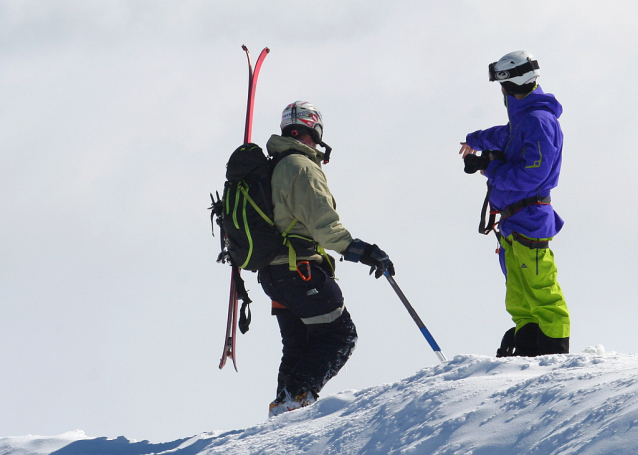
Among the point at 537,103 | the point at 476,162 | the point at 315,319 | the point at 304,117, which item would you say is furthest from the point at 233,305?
the point at 537,103

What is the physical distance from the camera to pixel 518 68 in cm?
573

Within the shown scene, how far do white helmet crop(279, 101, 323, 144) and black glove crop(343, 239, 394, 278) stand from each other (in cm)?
95

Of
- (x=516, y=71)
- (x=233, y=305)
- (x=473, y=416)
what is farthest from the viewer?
(x=233, y=305)

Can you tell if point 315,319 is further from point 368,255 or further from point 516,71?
point 516,71

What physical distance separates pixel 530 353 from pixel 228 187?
260cm

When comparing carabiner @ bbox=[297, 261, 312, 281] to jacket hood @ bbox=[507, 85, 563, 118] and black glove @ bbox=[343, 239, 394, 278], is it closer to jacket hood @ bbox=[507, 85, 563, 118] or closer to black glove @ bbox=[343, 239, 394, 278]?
black glove @ bbox=[343, 239, 394, 278]

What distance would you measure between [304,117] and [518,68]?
165 cm

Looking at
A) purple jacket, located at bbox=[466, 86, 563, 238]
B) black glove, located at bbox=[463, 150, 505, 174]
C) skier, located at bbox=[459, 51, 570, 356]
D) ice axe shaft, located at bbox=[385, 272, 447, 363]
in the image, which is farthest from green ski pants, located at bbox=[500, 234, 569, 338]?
ice axe shaft, located at bbox=[385, 272, 447, 363]

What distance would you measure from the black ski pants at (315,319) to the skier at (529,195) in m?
A: 1.37

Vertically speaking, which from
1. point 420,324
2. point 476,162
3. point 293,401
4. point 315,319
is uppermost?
point 476,162

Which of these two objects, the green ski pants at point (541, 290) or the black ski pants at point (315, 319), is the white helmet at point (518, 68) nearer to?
the green ski pants at point (541, 290)

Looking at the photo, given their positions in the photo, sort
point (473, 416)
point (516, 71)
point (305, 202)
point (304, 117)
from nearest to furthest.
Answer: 1. point (473, 416)
2. point (305, 202)
3. point (304, 117)
4. point (516, 71)

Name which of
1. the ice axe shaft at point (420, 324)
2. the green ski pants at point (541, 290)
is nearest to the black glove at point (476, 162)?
the green ski pants at point (541, 290)

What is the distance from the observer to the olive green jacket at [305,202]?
16.9 ft
